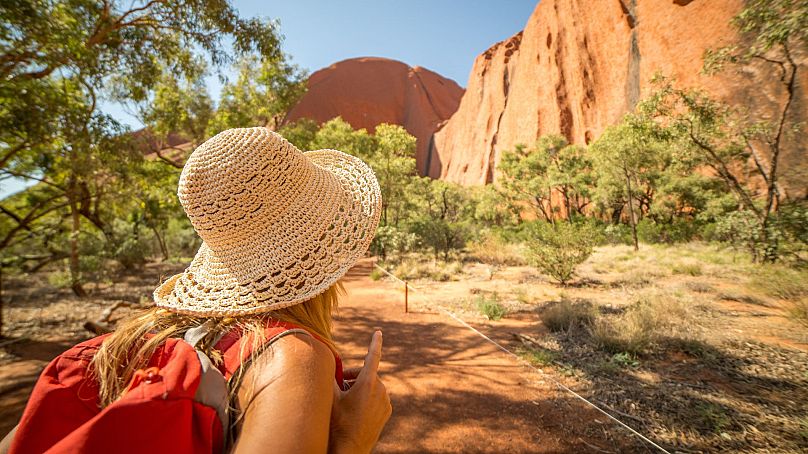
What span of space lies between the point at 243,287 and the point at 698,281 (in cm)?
991

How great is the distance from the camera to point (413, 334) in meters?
5.36

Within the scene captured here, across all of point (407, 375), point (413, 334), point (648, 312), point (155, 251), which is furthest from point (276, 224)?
point (155, 251)

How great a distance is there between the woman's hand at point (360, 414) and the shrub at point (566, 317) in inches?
193

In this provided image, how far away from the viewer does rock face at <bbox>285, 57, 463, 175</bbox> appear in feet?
188

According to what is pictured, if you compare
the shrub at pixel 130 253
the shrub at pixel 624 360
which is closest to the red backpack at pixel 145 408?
the shrub at pixel 624 360

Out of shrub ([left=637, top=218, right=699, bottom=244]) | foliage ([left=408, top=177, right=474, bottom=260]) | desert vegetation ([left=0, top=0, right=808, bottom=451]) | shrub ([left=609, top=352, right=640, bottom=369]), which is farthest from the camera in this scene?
shrub ([left=637, top=218, right=699, bottom=244])

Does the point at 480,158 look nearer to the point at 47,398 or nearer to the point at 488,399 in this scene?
the point at 488,399

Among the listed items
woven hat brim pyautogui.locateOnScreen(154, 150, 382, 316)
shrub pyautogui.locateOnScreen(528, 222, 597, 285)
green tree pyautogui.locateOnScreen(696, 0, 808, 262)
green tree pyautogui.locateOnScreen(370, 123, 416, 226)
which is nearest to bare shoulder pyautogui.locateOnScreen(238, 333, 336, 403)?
woven hat brim pyautogui.locateOnScreen(154, 150, 382, 316)

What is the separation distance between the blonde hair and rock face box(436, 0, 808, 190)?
34.1 feet

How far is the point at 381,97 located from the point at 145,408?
2627 inches

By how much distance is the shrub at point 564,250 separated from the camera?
815 cm

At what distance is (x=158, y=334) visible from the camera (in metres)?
0.76

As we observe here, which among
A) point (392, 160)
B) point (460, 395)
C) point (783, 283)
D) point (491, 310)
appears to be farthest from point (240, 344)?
point (392, 160)

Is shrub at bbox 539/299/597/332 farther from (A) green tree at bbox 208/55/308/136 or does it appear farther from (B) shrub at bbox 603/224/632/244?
(B) shrub at bbox 603/224/632/244
